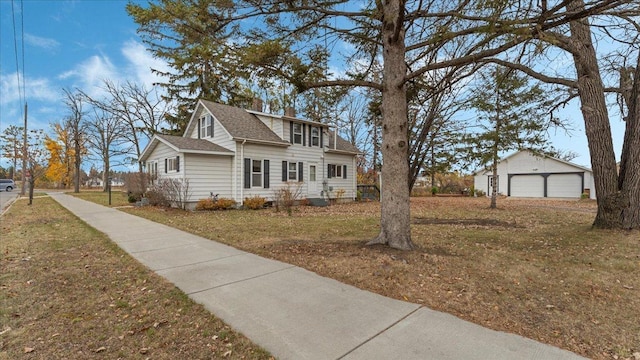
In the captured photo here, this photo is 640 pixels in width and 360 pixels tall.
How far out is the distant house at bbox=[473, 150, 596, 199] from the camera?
2519 centimetres

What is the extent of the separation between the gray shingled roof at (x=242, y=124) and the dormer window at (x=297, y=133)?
95 centimetres

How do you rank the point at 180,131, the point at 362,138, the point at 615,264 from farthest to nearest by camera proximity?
the point at 362,138 < the point at 180,131 < the point at 615,264

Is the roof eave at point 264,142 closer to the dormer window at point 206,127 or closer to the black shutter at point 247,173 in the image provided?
the black shutter at point 247,173

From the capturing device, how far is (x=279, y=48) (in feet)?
17.2

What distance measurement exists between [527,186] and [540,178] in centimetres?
124

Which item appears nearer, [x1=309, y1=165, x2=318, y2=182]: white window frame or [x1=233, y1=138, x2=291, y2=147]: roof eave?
[x1=233, y1=138, x2=291, y2=147]: roof eave

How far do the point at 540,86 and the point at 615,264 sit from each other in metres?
10.7

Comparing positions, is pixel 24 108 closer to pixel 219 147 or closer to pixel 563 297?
pixel 219 147

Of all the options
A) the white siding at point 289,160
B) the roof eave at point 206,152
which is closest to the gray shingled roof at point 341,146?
the white siding at point 289,160

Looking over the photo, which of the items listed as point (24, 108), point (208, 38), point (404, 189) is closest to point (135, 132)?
point (24, 108)

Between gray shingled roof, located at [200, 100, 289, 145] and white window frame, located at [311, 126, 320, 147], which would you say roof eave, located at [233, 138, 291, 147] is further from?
white window frame, located at [311, 126, 320, 147]

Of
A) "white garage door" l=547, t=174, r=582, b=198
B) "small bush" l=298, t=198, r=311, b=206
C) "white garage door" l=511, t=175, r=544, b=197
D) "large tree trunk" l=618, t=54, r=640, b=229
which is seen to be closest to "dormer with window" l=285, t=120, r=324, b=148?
"small bush" l=298, t=198, r=311, b=206

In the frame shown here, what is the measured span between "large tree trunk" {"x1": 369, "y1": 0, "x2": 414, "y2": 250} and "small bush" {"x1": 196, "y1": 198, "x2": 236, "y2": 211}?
10094 mm

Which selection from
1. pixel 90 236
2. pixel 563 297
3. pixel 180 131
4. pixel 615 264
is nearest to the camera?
pixel 563 297
